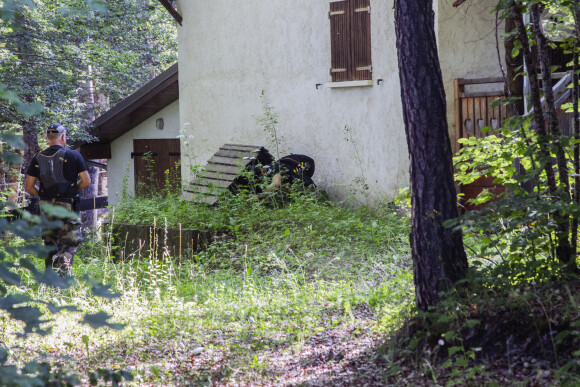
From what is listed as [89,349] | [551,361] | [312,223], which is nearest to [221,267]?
[312,223]

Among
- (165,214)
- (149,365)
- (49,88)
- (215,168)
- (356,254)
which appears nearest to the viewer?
(149,365)

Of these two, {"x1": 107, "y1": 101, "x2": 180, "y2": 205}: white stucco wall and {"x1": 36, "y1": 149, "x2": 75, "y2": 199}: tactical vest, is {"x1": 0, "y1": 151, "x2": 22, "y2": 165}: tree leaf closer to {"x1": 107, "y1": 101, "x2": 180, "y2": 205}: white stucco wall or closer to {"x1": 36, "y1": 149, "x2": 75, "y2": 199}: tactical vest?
{"x1": 36, "y1": 149, "x2": 75, "y2": 199}: tactical vest

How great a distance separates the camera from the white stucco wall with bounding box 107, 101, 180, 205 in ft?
53.6

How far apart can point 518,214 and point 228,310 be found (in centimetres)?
292

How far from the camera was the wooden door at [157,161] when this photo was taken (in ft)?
52.6

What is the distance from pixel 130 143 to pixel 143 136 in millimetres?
504

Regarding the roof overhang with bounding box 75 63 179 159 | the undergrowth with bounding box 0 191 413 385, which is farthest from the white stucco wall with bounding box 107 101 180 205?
the undergrowth with bounding box 0 191 413 385

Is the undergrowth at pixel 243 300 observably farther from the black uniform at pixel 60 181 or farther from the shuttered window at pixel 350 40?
the shuttered window at pixel 350 40

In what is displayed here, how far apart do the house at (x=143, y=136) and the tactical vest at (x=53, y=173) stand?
7466 millimetres

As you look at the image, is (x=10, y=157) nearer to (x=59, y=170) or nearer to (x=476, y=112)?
(x=59, y=170)

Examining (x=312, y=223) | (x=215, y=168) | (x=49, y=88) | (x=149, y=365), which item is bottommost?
(x=149, y=365)

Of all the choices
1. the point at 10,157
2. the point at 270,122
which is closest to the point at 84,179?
the point at 270,122

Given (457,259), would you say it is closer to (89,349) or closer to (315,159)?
(89,349)

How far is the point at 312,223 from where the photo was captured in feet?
31.2
